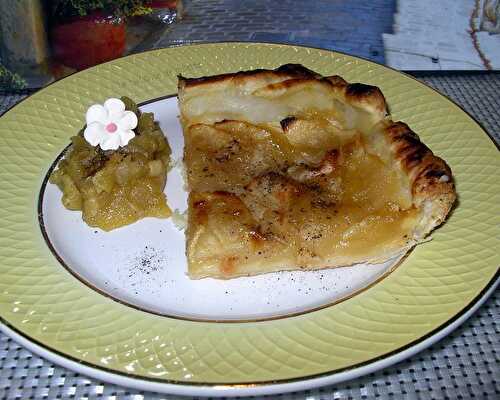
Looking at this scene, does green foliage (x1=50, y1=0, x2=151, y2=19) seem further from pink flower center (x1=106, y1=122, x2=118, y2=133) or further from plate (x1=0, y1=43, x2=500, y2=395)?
pink flower center (x1=106, y1=122, x2=118, y2=133)

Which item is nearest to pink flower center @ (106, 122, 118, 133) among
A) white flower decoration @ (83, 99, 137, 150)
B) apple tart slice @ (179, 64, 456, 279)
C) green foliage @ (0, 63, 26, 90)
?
white flower decoration @ (83, 99, 137, 150)

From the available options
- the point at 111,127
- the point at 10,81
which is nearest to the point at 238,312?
the point at 111,127

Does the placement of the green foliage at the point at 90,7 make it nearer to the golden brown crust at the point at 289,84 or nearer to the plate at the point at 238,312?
the plate at the point at 238,312

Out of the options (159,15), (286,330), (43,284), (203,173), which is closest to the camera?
(286,330)

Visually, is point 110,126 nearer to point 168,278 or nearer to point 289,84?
point 168,278

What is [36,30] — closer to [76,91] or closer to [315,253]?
[76,91]

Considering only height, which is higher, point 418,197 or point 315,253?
point 418,197

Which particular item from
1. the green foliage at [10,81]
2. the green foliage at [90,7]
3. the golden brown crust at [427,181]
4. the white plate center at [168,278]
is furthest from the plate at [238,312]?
the green foliage at [90,7]

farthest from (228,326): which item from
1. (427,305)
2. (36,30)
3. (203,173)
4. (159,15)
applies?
(159,15)
